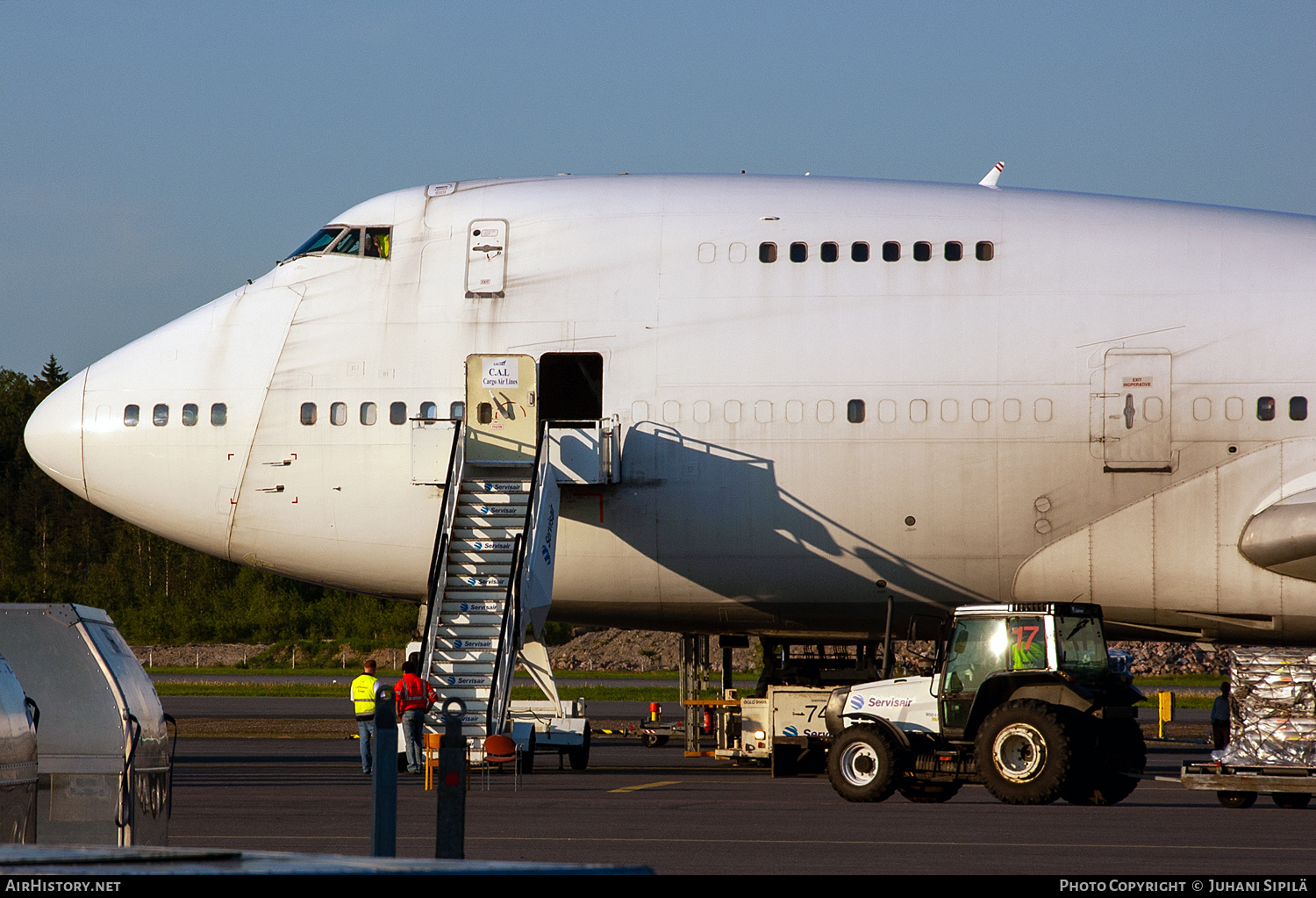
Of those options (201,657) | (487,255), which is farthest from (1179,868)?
(201,657)

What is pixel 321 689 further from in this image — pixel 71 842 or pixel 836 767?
pixel 71 842

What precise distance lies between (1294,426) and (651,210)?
8460 millimetres

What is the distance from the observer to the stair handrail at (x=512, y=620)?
59.9ft

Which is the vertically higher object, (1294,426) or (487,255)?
(487,255)

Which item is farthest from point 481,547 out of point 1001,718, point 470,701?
point 1001,718

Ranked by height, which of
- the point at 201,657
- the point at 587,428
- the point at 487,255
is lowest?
the point at 201,657

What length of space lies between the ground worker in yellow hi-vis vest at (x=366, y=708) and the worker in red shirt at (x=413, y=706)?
2.41 m

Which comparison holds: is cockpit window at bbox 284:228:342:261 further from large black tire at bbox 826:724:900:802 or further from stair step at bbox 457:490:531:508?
large black tire at bbox 826:724:900:802

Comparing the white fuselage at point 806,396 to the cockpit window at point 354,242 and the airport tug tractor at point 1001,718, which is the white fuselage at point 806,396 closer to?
the cockpit window at point 354,242

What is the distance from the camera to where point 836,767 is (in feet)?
54.5

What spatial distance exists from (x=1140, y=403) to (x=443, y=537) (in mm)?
8827

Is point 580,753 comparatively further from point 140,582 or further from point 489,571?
point 140,582

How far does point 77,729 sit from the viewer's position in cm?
884

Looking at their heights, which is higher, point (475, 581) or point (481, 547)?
point (481, 547)
